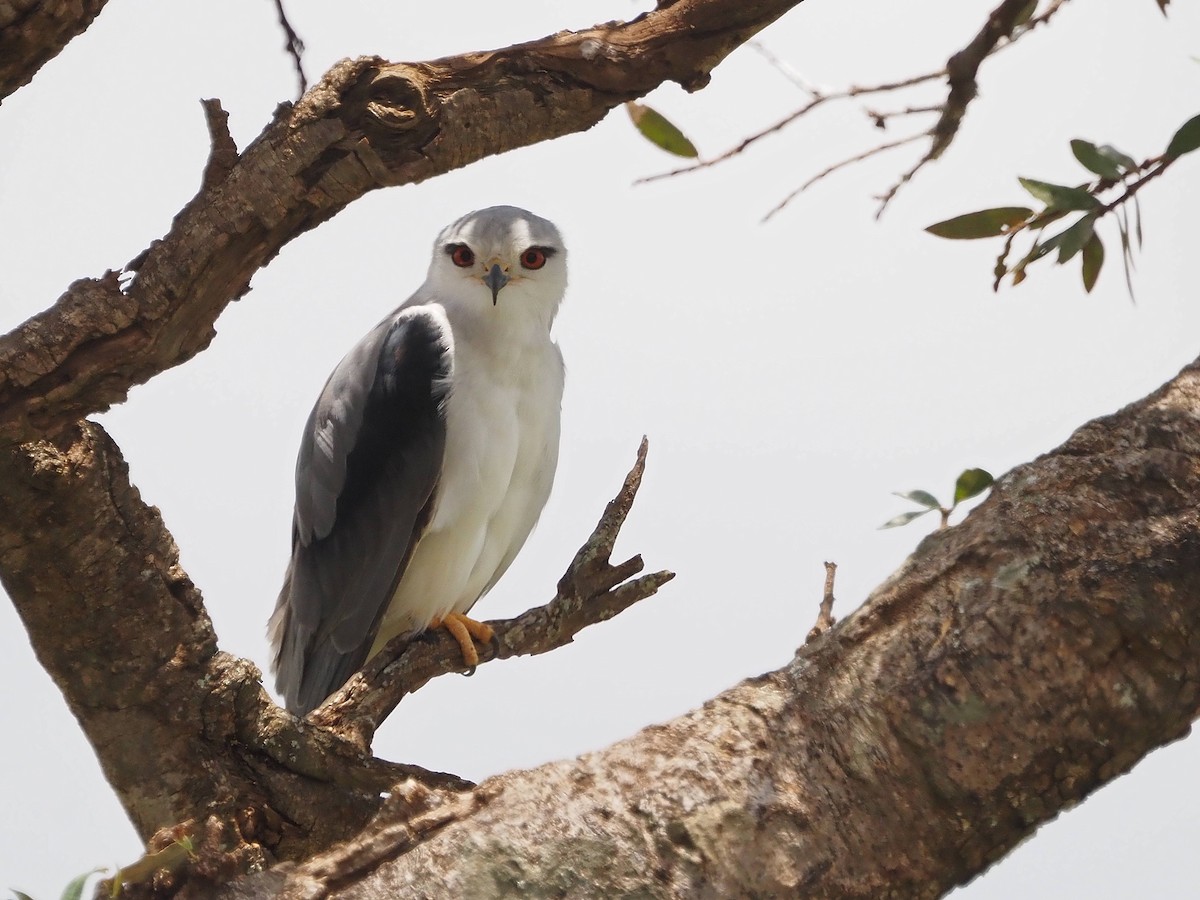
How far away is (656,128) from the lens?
2.86m

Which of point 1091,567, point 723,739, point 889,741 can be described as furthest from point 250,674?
point 1091,567

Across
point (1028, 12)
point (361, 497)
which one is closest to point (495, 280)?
point (361, 497)

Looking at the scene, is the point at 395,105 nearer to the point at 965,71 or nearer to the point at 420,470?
the point at 965,71

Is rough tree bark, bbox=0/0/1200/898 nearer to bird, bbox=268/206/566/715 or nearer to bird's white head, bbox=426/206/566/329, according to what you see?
bird, bbox=268/206/566/715

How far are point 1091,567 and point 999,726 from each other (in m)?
0.25

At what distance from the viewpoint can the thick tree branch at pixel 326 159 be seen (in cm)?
246

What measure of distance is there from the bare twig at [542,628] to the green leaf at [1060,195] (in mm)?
1372

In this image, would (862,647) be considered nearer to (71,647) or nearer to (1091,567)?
(1091,567)

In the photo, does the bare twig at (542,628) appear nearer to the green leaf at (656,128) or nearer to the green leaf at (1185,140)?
the green leaf at (656,128)

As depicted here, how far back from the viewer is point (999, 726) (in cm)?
154

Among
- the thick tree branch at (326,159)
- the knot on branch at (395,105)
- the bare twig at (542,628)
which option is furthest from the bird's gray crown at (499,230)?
the knot on branch at (395,105)

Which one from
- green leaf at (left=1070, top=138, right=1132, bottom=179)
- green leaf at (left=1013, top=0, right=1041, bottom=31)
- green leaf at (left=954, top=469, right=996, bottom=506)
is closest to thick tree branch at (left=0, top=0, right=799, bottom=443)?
green leaf at (left=1013, top=0, right=1041, bottom=31)

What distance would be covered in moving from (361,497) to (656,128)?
7.06ft

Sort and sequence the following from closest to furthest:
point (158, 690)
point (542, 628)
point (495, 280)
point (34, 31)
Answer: point (34, 31), point (158, 690), point (542, 628), point (495, 280)
